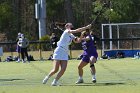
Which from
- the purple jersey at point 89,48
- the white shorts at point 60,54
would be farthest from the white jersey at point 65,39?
the purple jersey at point 89,48

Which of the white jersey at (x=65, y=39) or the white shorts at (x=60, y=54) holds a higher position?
the white jersey at (x=65, y=39)

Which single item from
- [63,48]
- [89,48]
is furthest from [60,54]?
[89,48]

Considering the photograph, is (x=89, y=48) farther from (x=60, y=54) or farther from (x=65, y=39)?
(x=60, y=54)

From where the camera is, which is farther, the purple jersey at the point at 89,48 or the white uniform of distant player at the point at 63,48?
the purple jersey at the point at 89,48

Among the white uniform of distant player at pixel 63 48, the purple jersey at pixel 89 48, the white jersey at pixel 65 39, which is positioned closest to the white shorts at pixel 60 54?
the white uniform of distant player at pixel 63 48

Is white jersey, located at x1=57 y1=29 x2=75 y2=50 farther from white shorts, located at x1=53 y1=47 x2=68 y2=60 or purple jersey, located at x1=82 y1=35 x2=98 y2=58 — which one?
purple jersey, located at x1=82 y1=35 x2=98 y2=58

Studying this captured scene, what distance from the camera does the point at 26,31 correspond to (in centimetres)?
6862

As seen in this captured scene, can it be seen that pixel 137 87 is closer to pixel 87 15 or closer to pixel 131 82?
pixel 131 82

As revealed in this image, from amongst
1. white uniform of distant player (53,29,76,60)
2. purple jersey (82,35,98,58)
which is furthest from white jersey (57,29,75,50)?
purple jersey (82,35,98,58)

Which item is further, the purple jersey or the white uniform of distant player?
the purple jersey

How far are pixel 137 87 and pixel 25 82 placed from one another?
Answer: 14.9ft

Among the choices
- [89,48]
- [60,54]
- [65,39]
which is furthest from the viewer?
[89,48]

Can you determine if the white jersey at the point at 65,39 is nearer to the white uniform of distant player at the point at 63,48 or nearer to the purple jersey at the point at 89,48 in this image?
the white uniform of distant player at the point at 63,48

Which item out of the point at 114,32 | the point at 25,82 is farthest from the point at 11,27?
the point at 25,82
